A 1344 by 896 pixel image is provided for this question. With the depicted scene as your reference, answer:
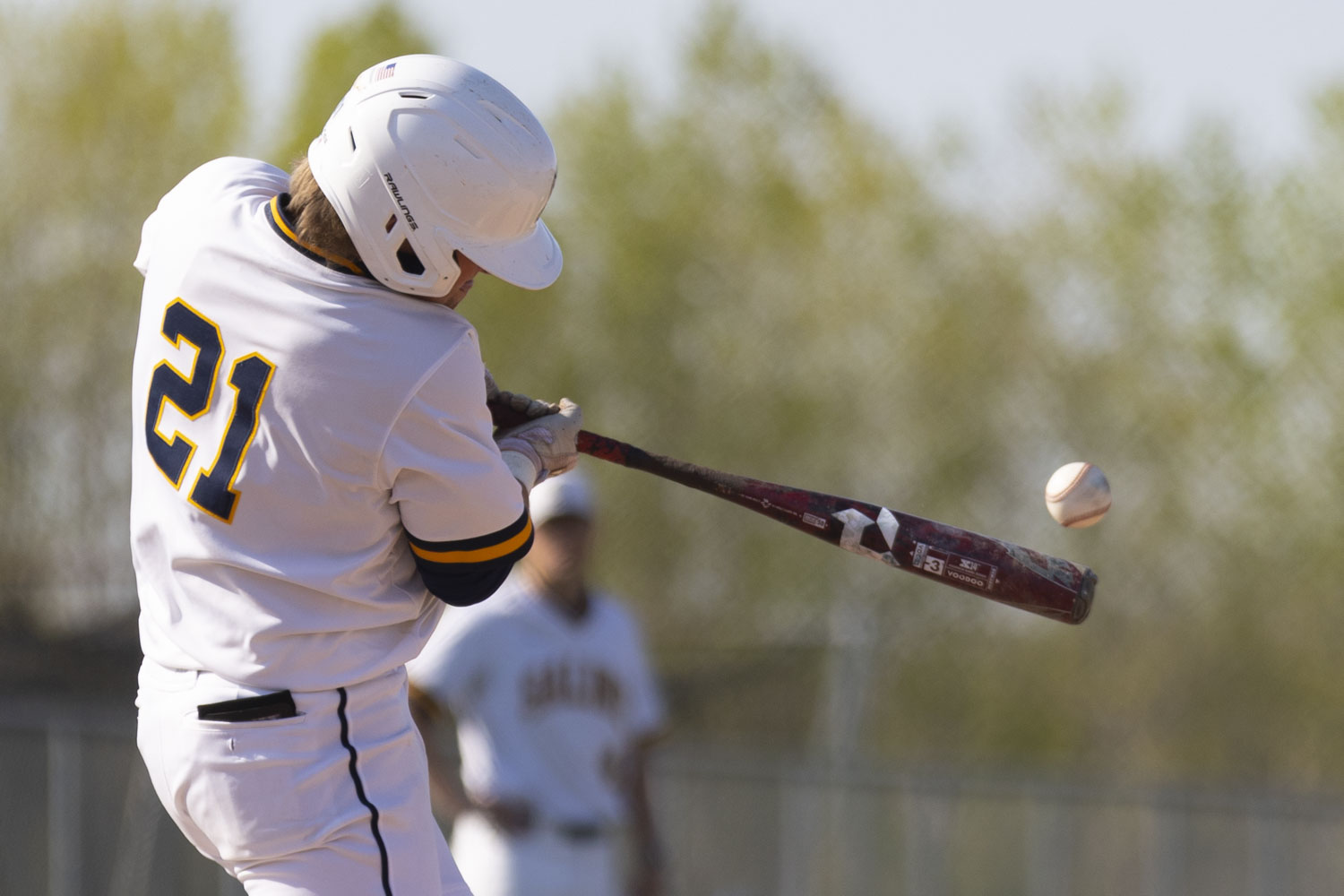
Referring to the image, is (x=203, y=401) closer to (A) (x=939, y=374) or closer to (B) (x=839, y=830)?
(B) (x=839, y=830)

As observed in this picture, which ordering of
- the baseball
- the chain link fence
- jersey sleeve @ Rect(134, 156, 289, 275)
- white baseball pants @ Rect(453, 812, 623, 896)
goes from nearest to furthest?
jersey sleeve @ Rect(134, 156, 289, 275) → the baseball → white baseball pants @ Rect(453, 812, 623, 896) → the chain link fence

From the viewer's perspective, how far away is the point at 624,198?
17984 millimetres

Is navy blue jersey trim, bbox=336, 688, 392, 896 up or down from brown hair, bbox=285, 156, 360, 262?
down

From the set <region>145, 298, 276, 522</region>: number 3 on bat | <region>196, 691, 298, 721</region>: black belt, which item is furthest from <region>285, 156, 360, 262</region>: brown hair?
<region>196, 691, 298, 721</region>: black belt

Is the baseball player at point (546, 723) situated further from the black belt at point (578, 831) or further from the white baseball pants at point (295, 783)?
the white baseball pants at point (295, 783)

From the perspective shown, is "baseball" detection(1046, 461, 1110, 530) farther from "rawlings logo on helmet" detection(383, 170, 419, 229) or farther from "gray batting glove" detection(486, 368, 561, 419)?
"rawlings logo on helmet" detection(383, 170, 419, 229)

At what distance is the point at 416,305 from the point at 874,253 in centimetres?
1526

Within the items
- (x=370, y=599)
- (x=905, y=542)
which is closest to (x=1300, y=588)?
(x=905, y=542)

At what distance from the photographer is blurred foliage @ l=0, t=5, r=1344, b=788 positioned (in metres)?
16.0

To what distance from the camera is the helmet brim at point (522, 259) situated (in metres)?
3.07

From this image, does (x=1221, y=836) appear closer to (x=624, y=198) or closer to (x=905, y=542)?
(x=624, y=198)

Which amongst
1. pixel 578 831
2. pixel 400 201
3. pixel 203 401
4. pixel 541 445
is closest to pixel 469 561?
pixel 541 445

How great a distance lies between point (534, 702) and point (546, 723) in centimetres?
9

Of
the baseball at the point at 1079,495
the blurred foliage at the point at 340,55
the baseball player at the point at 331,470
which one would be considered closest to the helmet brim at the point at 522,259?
the baseball player at the point at 331,470
